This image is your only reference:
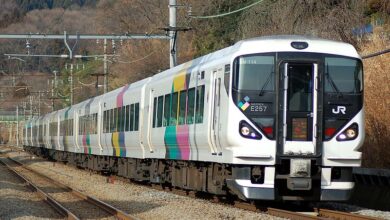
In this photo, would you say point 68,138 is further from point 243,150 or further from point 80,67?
point 80,67

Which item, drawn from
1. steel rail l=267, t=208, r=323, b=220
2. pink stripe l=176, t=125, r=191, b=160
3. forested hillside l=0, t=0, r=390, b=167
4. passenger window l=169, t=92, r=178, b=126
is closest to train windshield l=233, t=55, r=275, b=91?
steel rail l=267, t=208, r=323, b=220

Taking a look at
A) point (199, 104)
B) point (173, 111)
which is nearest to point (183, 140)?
point (173, 111)

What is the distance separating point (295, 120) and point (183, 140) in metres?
4.36

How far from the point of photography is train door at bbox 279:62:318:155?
13180mm

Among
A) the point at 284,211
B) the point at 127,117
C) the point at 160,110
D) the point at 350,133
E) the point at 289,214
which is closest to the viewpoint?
the point at 289,214

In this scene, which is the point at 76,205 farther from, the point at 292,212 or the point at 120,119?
the point at 120,119

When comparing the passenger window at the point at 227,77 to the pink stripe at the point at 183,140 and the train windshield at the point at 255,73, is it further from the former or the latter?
the pink stripe at the point at 183,140

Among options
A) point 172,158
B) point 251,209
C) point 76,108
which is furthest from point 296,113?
point 76,108

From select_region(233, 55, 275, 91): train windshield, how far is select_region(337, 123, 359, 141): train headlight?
1.42m

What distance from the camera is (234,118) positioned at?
1330 centimetres

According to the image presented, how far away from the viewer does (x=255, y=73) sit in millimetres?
13477

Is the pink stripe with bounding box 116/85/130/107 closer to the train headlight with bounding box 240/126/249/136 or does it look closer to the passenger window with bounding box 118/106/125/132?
the passenger window with bounding box 118/106/125/132

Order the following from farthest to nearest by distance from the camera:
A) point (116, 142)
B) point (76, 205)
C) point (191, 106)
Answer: point (116, 142) < point (76, 205) < point (191, 106)

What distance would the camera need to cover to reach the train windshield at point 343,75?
44.4 feet
